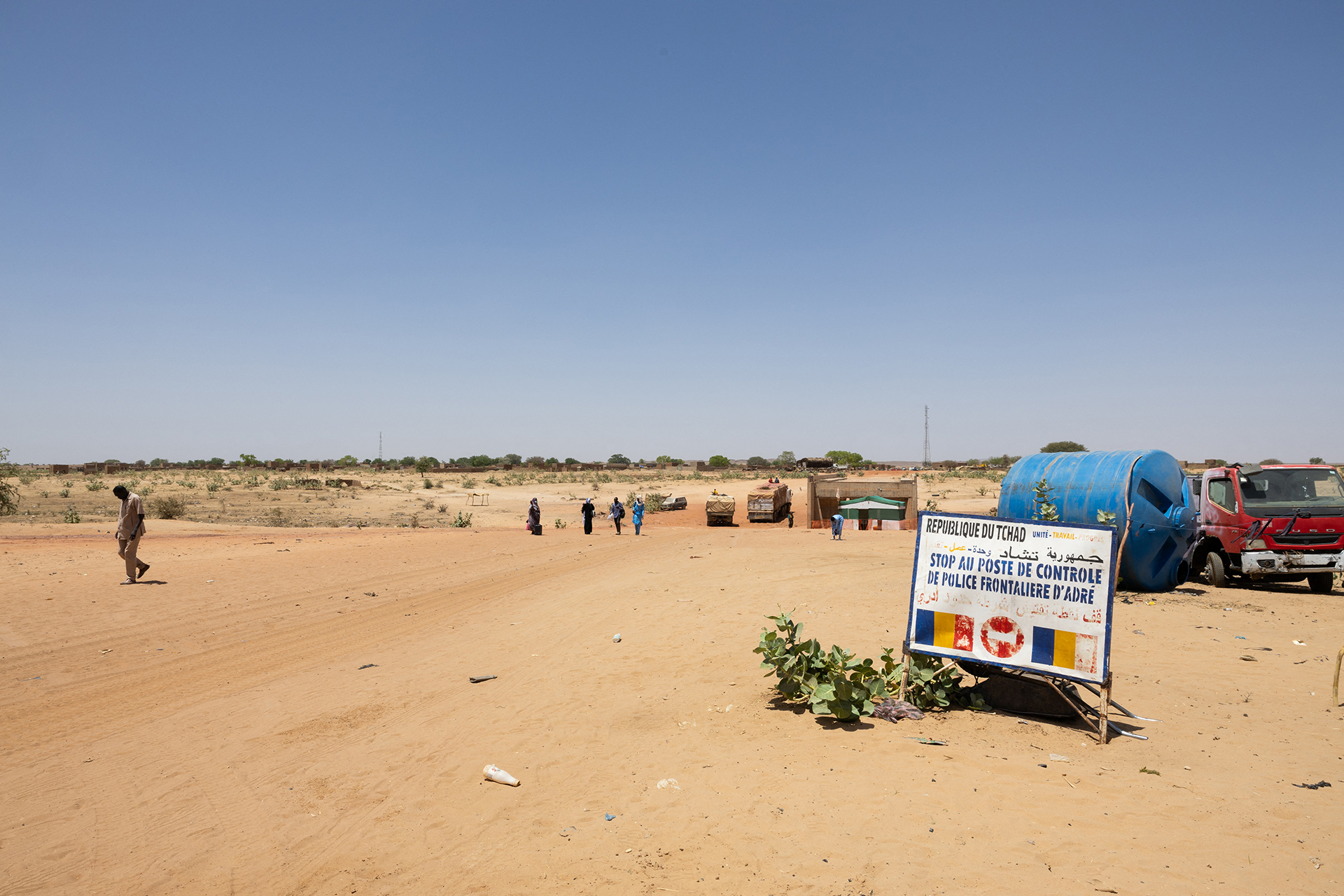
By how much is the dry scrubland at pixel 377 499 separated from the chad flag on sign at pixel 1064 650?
97.2 ft

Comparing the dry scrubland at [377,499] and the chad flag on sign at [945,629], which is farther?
the dry scrubland at [377,499]

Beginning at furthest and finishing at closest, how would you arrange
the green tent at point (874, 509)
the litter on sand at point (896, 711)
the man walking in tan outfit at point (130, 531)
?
the green tent at point (874, 509) → the man walking in tan outfit at point (130, 531) → the litter on sand at point (896, 711)

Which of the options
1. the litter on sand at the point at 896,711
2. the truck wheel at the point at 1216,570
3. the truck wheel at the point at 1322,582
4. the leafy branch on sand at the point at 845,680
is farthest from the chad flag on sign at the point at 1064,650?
the truck wheel at the point at 1322,582

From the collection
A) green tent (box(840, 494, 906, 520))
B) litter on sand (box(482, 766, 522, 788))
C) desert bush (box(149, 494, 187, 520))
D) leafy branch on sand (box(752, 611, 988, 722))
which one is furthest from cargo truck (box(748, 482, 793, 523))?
litter on sand (box(482, 766, 522, 788))

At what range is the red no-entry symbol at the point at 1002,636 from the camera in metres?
6.34

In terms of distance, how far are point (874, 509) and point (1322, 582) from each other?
1930 centimetres

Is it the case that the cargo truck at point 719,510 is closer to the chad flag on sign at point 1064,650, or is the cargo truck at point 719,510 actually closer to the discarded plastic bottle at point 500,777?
the chad flag on sign at point 1064,650

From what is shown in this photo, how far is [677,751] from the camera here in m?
6.22

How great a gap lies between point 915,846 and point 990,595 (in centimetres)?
277

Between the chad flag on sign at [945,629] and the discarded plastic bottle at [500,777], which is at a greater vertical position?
the chad flag on sign at [945,629]

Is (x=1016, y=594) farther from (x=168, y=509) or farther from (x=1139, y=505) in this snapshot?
(x=168, y=509)

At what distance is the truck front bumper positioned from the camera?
12.5 m

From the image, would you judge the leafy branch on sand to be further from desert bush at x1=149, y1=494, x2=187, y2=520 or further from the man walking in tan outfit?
desert bush at x1=149, y1=494, x2=187, y2=520

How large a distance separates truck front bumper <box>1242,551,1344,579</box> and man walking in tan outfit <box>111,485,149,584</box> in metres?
21.7
